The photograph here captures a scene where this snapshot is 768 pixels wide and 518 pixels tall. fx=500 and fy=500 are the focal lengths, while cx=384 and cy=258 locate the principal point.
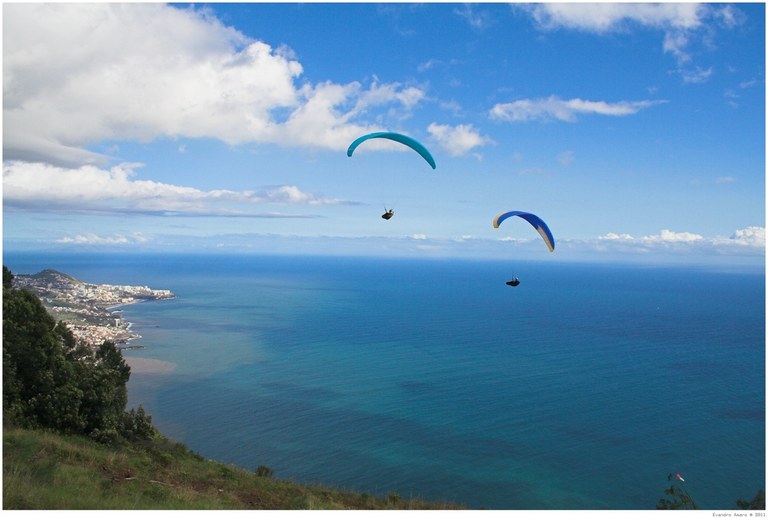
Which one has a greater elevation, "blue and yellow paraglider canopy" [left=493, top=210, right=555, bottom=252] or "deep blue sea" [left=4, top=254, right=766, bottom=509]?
"blue and yellow paraglider canopy" [left=493, top=210, right=555, bottom=252]

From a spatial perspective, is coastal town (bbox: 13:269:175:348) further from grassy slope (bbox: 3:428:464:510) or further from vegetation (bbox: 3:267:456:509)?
grassy slope (bbox: 3:428:464:510)

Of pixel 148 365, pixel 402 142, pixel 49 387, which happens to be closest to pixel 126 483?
pixel 49 387

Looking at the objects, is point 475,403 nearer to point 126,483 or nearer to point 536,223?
point 536,223

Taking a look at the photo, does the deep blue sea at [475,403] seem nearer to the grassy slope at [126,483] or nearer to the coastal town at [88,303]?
the coastal town at [88,303]

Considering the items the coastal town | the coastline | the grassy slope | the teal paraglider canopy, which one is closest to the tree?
the grassy slope

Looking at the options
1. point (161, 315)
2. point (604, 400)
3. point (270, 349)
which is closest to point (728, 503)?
point (604, 400)

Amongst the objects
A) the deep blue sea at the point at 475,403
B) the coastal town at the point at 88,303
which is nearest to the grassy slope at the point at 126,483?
the deep blue sea at the point at 475,403
